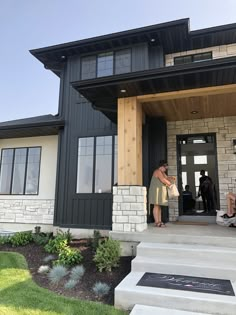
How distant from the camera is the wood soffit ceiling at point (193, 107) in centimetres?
579

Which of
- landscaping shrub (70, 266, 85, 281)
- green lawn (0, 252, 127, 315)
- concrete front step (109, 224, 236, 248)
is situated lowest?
green lawn (0, 252, 127, 315)

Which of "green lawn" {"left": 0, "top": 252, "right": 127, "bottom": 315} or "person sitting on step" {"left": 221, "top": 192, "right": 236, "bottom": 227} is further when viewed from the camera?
"person sitting on step" {"left": 221, "top": 192, "right": 236, "bottom": 227}

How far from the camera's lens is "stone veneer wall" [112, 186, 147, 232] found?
502 centimetres

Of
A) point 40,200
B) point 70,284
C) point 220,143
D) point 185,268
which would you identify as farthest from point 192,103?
point 40,200

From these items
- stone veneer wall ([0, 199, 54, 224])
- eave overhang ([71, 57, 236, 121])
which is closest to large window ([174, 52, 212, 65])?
eave overhang ([71, 57, 236, 121])

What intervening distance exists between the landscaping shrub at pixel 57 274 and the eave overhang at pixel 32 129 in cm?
464

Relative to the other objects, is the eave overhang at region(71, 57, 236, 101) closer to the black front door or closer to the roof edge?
the black front door

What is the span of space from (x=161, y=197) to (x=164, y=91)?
7.55 ft

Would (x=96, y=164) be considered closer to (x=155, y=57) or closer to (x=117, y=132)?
(x=117, y=132)

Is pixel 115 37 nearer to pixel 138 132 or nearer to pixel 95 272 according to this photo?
pixel 138 132

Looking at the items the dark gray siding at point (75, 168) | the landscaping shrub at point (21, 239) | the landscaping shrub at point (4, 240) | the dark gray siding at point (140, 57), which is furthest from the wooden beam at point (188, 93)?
the landscaping shrub at point (4, 240)

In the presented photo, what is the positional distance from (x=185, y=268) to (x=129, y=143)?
2544mm

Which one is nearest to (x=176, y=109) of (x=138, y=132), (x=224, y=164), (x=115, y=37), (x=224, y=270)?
(x=138, y=132)

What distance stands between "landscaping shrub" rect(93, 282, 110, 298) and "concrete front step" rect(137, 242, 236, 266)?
2.59ft
